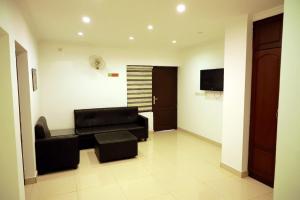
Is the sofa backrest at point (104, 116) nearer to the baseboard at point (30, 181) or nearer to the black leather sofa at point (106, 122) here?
the black leather sofa at point (106, 122)

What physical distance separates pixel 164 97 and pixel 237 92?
10.6 feet

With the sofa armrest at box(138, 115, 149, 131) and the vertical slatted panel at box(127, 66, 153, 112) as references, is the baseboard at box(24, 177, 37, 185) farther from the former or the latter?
the vertical slatted panel at box(127, 66, 153, 112)

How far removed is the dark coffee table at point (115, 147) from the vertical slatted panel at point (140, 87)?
1.92 m

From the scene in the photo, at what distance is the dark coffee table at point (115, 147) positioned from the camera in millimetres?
3766

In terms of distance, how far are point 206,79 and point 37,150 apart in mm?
3857

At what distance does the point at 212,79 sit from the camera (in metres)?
4.70

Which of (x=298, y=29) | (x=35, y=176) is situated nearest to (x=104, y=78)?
(x=35, y=176)

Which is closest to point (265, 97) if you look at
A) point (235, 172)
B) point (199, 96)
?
point (235, 172)

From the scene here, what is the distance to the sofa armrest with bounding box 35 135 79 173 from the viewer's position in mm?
3271

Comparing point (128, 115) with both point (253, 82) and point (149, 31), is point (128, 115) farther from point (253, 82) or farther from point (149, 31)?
point (253, 82)

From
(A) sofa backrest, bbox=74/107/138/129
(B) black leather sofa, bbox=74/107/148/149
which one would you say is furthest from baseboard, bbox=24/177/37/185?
(A) sofa backrest, bbox=74/107/138/129

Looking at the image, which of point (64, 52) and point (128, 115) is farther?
point (128, 115)

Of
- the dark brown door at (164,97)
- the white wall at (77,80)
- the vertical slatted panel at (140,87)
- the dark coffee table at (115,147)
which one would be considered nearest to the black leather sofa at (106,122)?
the white wall at (77,80)

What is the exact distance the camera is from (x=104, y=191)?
2830mm
